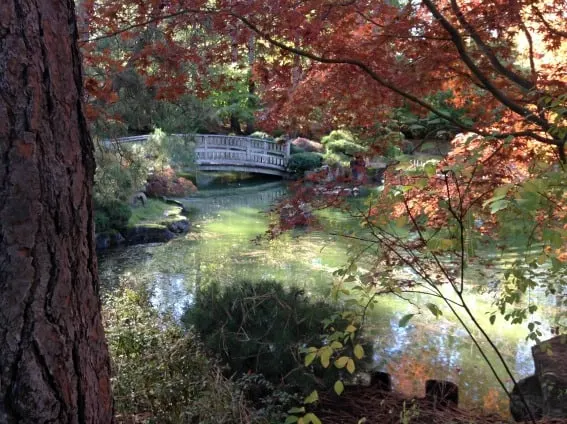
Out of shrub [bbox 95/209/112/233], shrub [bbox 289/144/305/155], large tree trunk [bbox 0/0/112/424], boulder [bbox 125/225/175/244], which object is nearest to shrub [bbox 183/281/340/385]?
large tree trunk [bbox 0/0/112/424]

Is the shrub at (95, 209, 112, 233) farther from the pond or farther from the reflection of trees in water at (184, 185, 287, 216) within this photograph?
the reflection of trees in water at (184, 185, 287, 216)

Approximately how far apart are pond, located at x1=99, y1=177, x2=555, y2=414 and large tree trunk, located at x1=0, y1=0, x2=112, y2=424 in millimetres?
1463

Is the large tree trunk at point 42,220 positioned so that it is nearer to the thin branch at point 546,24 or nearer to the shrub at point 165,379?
the shrub at point 165,379

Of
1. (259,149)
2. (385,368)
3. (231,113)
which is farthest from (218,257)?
(231,113)

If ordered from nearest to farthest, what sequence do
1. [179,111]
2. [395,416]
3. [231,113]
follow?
[395,416] → [179,111] → [231,113]

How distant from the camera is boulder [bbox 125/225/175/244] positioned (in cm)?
1137

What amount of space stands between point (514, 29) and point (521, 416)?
2.85 metres

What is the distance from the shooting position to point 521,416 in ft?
12.4

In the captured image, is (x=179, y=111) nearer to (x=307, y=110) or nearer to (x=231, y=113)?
(x=307, y=110)

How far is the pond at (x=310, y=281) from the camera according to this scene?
5234mm

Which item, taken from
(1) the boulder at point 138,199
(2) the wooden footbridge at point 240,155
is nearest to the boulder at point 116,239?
(1) the boulder at point 138,199

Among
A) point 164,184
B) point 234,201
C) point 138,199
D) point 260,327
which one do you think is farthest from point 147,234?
point 260,327

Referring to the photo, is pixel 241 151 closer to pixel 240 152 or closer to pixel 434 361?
pixel 240 152

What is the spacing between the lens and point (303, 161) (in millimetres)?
20312
